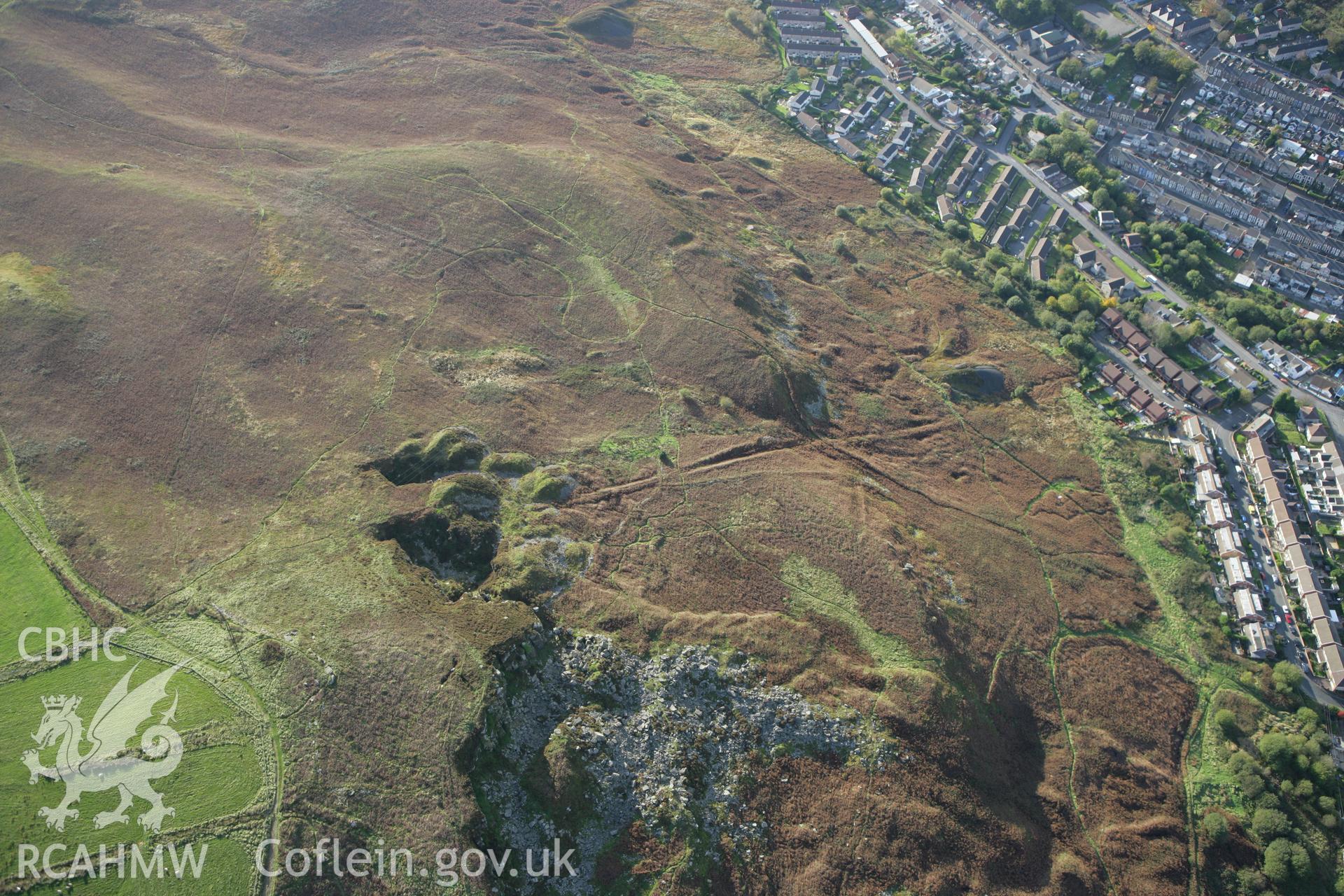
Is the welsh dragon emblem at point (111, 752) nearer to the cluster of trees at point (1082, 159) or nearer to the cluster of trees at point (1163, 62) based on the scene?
the cluster of trees at point (1082, 159)

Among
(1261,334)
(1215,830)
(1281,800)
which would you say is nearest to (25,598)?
(1215,830)

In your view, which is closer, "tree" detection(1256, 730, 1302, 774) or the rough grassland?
the rough grassland

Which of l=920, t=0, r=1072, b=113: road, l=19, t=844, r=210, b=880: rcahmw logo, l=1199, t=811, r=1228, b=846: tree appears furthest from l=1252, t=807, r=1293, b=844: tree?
l=920, t=0, r=1072, b=113: road

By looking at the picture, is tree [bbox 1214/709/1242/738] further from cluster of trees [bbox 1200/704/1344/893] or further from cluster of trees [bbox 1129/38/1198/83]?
cluster of trees [bbox 1129/38/1198/83]

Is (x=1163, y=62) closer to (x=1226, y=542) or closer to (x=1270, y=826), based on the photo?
(x=1226, y=542)

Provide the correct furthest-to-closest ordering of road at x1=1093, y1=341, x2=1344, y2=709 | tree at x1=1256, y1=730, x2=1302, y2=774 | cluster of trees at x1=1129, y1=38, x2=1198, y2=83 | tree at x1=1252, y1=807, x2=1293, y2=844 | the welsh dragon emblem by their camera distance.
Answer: cluster of trees at x1=1129, y1=38, x2=1198, y2=83 → road at x1=1093, y1=341, x2=1344, y2=709 → tree at x1=1256, y1=730, x2=1302, y2=774 → tree at x1=1252, y1=807, x2=1293, y2=844 → the welsh dragon emblem

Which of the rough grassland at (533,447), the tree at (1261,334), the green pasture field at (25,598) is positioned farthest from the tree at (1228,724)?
the green pasture field at (25,598)

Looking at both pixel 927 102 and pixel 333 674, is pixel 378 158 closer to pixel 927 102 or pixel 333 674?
pixel 333 674

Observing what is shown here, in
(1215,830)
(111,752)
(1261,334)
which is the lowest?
(111,752)
